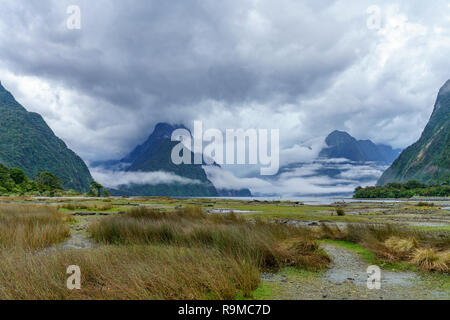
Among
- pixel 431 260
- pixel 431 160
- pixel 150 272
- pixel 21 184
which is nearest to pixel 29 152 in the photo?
pixel 21 184

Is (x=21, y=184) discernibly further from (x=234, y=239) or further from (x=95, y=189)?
(x=234, y=239)

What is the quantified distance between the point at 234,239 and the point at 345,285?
3.59 metres

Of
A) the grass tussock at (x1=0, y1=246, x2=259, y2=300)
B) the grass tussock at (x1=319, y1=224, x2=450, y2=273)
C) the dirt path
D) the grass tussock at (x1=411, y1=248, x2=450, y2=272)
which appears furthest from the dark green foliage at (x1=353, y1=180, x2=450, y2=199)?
the grass tussock at (x1=0, y1=246, x2=259, y2=300)

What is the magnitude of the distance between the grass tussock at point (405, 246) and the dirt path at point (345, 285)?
82cm

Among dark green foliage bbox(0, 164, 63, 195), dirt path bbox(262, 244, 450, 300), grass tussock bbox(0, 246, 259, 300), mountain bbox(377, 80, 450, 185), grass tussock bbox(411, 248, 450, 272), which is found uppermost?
mountain bbox(377, 80, 450, 185)

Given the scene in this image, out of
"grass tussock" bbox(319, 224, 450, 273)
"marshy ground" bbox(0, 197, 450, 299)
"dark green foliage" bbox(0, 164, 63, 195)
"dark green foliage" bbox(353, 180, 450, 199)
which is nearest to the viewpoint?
"marshy ground" bbox(0, 197, 450, 299)

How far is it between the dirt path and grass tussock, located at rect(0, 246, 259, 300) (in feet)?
3.12

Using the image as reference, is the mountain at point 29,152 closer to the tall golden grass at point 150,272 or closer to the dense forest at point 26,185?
the dense forest at point 26,185

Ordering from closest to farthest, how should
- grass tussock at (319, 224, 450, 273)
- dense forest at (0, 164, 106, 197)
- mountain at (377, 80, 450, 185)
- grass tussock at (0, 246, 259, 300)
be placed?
grass tussock at (0, 246, 259, 300)
grass tussock at (319, 224, 450, 273)
dense forest at (0, 164, 106, 197)
mountain at (377, 80, 450, 185)

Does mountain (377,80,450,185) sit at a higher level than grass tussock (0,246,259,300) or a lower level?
higher

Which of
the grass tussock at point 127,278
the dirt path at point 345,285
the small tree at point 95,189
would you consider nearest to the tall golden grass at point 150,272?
the grass tussock at point 127,278

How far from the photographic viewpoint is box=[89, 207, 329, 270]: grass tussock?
8031 millimetres

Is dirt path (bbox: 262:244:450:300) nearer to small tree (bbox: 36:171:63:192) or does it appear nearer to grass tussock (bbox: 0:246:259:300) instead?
grass tussock (bbox: 0:246:259:300)

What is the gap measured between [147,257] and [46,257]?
7.89 feet
